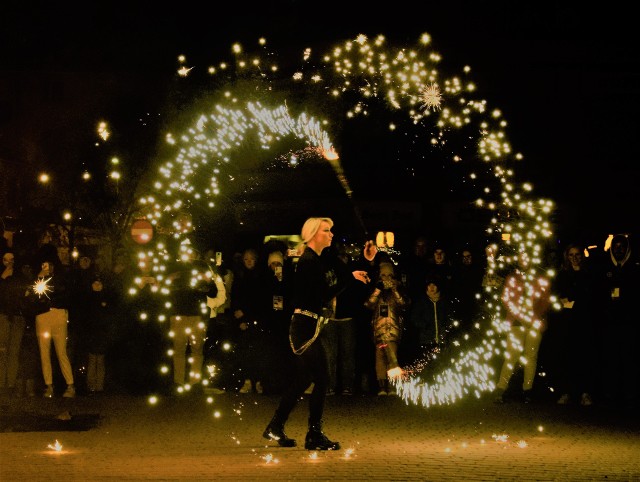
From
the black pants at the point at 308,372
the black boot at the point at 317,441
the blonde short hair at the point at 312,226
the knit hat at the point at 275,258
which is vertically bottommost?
the black boot at the point at 317,441

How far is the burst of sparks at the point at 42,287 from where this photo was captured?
1320cm

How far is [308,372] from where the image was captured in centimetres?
890

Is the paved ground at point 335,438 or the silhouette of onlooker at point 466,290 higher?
the silhouette of onlooker at point 466,290

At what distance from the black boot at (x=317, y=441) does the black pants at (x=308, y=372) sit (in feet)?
0.15

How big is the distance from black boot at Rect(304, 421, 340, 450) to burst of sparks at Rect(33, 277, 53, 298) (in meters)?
5.75

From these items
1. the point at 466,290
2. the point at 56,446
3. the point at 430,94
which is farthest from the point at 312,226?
the point at 466,290

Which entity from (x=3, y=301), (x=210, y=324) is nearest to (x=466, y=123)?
(x=210, y=324)

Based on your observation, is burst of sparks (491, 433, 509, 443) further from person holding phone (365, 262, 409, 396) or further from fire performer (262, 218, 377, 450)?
person holding phone (365, 262, 409, 396)

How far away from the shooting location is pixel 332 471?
7789 millimetres

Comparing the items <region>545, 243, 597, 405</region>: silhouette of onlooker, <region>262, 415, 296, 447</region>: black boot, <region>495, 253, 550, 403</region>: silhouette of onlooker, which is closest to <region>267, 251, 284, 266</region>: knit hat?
<region>495, 253, 550, 403</region>: silhouette of onlooker

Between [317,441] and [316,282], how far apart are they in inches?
57.3

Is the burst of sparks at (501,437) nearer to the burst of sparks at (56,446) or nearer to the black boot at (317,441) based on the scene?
the black boot at (317,441)

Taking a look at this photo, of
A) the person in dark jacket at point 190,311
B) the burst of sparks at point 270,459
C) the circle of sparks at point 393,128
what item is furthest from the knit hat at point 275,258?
the burst of sparks at point 270,459

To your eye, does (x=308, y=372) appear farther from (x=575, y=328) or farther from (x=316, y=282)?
(x=575, y=328)
